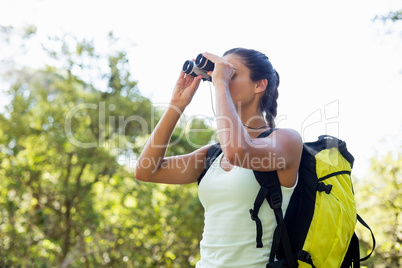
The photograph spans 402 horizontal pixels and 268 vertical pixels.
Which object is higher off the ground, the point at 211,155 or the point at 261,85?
the point at 261,85

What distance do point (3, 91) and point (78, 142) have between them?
1.42 metres

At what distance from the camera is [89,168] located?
609cm

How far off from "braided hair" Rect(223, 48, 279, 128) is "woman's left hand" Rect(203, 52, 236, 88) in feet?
0.35

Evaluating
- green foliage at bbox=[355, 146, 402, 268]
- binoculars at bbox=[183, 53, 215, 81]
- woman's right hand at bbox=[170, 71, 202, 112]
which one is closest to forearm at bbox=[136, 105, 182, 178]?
woman's right hand at bbox=[170, 71, 202, 112]

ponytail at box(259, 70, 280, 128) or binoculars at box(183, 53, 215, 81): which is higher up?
binoculars at box(183, 53, 215, 81)

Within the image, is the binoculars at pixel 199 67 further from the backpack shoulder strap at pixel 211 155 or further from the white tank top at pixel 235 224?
the white tank top at pixel 235 224

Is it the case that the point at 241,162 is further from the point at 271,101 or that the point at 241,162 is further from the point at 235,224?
the point at 271,101

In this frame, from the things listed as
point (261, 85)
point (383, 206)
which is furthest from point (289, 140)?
point (383, 206)

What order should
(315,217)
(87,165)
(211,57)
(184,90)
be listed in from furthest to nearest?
(87,165) < (184,90) < (211,57) < (315,217)

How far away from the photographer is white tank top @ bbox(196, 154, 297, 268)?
54.2 inches

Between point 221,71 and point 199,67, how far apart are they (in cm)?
18

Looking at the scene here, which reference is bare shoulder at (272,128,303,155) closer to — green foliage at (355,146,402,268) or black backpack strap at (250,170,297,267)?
black backpack strap at (250,170,297,267)

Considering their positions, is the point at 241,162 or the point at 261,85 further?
the point at 261,85

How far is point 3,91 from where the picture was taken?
578 cm
